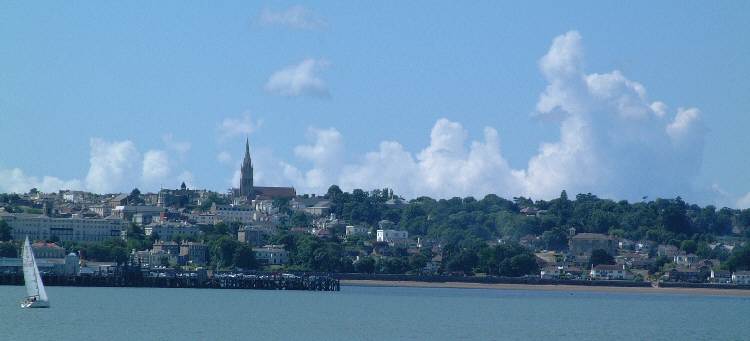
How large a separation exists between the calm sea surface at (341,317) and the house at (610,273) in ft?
131

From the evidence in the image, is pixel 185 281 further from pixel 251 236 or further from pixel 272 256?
pixel 251 236

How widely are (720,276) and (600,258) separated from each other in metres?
14.8

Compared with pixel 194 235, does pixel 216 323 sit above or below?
below

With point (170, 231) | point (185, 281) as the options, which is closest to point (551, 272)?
point (185, 281)

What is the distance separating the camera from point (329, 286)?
132 metres

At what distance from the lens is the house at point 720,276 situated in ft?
541

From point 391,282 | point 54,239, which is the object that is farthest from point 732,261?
point 54,239

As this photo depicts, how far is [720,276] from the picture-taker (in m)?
167

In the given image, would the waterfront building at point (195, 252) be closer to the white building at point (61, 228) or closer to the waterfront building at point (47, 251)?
the waterfront building at point (47, 251)

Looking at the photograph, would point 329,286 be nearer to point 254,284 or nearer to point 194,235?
point 254,284

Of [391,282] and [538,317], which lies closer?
[538,317]

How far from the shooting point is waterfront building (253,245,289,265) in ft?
542

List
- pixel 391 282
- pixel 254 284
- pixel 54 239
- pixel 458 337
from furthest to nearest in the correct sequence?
pixel 54 239
pixel 391 282
pixel 254 284
pixel 458 337

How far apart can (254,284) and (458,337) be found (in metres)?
60.5
